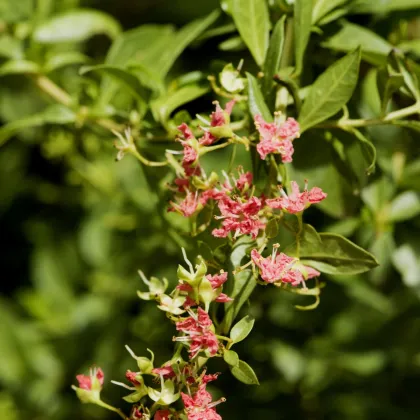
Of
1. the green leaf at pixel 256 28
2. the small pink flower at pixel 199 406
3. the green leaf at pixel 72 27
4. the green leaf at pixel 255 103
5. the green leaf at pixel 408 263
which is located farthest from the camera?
the green leaf at pixel 72 27

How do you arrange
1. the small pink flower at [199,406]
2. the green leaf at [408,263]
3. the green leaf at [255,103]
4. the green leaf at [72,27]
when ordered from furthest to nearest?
the green leaf at [72,27]
the green leaf at [408,263]
the green leaf at [255,103]
the small pink flower at [199,406]

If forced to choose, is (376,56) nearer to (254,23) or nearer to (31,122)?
(254,23)

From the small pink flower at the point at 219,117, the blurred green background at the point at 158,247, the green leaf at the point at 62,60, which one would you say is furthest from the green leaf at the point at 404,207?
the green leaf at the point at 62,60

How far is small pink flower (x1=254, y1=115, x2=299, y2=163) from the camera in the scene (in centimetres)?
76

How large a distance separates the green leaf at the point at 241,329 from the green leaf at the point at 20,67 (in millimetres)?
689

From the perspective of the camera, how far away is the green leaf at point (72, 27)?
1.25m

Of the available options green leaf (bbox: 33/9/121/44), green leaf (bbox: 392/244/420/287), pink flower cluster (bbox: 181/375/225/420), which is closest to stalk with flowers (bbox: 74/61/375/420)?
pink flower cluster (bbox: 181/375/225/420)

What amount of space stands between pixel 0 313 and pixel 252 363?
A: 0.75 metres

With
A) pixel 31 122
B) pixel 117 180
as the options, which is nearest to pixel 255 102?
pixel 31 122

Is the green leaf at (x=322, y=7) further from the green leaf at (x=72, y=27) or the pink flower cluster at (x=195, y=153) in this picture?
the green leaf at (x=72, y=27)

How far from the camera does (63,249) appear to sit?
1.90 meters

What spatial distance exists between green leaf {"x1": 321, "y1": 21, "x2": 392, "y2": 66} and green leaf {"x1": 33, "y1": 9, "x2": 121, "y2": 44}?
53 centimetres

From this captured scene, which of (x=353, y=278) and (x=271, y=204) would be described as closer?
(x=271, y=204)

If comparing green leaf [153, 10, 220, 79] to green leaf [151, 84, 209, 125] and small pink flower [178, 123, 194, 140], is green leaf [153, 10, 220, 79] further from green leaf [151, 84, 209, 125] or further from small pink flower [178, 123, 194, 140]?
small pink flower [178, 123, 194, 140]
